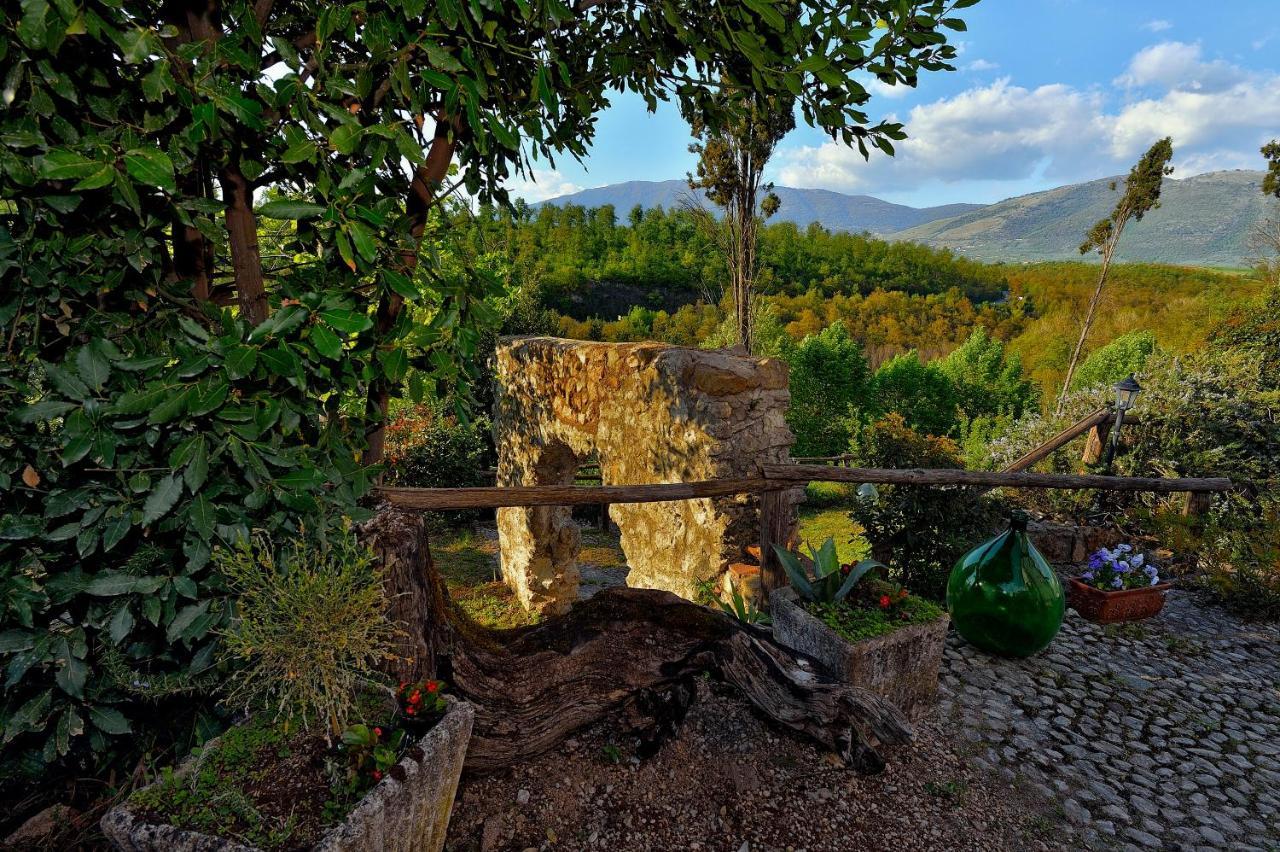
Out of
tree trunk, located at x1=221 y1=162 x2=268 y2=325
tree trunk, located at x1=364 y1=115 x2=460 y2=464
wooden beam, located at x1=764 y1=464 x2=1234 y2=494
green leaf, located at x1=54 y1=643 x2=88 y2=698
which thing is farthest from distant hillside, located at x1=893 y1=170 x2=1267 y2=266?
green leaf, located at x1=54 y1=643 x2=88 y2=698

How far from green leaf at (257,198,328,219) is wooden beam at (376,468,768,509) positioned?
133cm

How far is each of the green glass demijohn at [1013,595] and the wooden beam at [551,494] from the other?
53.2 inches

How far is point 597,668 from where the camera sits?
2621 mm

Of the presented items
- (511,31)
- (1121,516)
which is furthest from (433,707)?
(1121,516)

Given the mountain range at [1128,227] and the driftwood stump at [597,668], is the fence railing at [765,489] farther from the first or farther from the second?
the mountain range at [1128,227]

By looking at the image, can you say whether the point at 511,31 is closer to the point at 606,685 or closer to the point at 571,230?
the point at 606,685

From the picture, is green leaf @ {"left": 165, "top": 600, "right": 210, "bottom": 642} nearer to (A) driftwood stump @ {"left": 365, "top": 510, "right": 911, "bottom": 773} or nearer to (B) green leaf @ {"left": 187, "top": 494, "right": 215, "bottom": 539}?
(B) green leaf @ {"left": 187, "top": 494, "right": 215, "bottom": 539}

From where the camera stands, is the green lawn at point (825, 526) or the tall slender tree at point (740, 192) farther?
the green lawn at point (825, 526)

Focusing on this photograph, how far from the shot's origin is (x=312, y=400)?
181cm

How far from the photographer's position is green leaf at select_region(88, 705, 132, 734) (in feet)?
5.71

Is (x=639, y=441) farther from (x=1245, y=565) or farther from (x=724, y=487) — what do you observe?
(x=1245, y=565)

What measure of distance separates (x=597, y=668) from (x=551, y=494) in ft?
3.33

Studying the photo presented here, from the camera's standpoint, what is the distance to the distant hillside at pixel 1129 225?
4377 inches

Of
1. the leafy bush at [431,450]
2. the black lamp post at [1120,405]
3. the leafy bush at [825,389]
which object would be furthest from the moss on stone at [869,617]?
the leafy bush at [825,389]
